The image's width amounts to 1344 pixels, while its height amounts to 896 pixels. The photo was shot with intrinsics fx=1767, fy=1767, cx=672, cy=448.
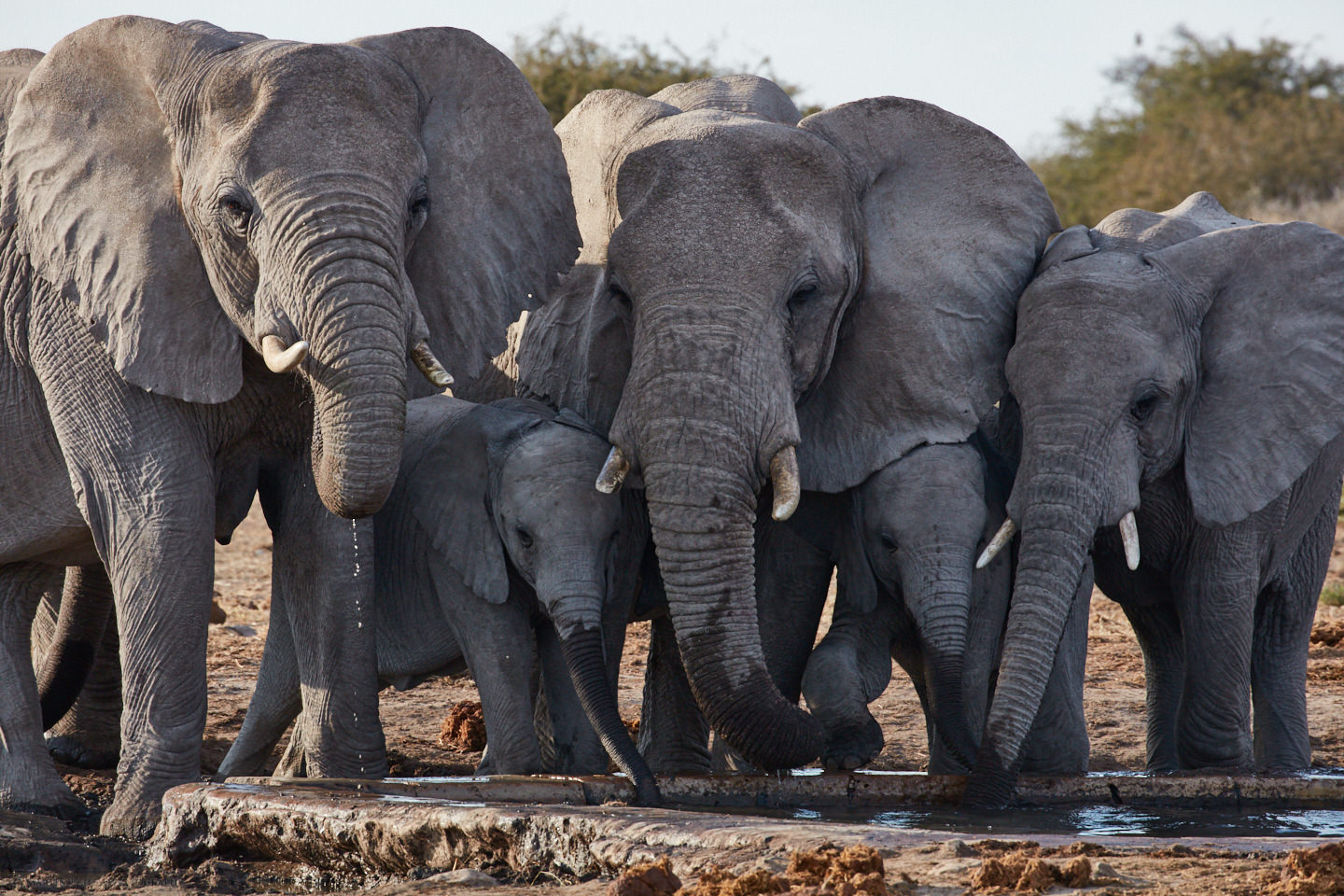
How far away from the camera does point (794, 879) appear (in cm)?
327

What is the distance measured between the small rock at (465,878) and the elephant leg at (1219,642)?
8.67 ft

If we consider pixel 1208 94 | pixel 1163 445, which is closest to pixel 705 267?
pixel 1163 445

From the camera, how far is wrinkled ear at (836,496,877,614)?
5.40 meters

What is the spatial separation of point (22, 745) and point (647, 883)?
2.62 m

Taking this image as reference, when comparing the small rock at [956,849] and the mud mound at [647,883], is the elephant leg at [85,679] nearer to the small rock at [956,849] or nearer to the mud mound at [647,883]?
the mud mound at [647,883]

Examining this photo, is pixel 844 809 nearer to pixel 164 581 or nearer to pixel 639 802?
pixel 639 802

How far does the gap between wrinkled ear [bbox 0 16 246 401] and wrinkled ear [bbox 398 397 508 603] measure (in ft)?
2.73

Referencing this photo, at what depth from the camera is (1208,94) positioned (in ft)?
94.5

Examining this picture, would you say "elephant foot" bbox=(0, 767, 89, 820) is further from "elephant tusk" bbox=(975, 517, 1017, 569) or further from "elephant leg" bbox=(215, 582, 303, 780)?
"elephant tusk" bbox=(975, 517, 1017, 569)

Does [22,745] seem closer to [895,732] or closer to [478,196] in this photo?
[478,196]

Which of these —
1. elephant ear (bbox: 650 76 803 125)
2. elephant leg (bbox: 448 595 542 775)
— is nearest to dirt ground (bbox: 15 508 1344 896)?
elephant leg (bbox: 448 595 542 775)

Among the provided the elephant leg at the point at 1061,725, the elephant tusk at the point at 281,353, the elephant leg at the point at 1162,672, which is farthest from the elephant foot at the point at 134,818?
the elephant leg at the point at 1162,672

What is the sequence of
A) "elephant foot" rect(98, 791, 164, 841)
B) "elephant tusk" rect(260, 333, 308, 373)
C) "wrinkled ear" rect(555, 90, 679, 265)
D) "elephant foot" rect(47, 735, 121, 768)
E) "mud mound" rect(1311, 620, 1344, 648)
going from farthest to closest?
1. "mud mound" rect(1311, 620, 1344, 648)
2. "elephant foot" rect(47, 735, 121, 768)
3. "wrinkled ear" rect(555, 90, 679, 265)
4. "elephant foot" rect(98, 791, 164, 841)
5. "elephant tusk" rect(260, 333, 308, 373)

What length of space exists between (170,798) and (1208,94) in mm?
27226
